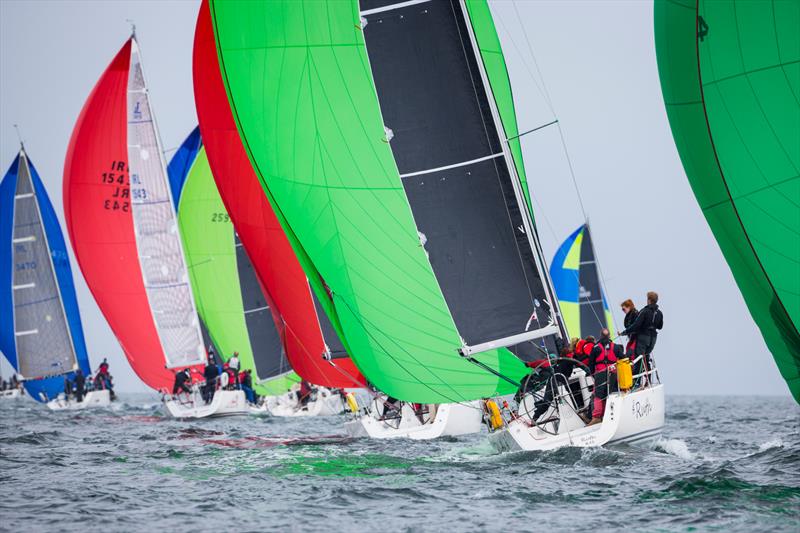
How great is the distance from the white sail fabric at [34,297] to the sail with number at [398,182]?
24609 millimetres

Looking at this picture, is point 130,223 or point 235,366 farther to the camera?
point 235,366

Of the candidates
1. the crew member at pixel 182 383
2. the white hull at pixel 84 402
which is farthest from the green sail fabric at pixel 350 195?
the white hull at pixel 84 402

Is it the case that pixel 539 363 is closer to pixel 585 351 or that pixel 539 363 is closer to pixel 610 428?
pixel 585 351

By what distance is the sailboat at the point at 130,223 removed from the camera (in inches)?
1063

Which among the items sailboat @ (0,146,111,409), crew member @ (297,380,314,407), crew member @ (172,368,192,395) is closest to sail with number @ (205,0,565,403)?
crew member @ (172,368,192,395)

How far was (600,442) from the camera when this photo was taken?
39.4 feet

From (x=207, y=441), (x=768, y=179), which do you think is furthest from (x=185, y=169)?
(x=768, y=179)

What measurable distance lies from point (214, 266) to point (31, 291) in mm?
8475

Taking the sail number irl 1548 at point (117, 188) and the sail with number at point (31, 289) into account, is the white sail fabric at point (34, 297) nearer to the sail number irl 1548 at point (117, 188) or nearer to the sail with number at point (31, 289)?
the sail with number at point (31, 289)

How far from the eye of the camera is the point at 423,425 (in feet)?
55.7

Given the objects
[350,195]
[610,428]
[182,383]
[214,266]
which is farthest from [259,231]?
[214,266]

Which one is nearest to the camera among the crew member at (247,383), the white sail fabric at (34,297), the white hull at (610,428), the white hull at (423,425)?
the white hull at (610,428)

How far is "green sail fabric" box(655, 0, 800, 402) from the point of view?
8984 mm

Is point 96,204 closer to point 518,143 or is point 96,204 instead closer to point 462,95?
point 518,143
